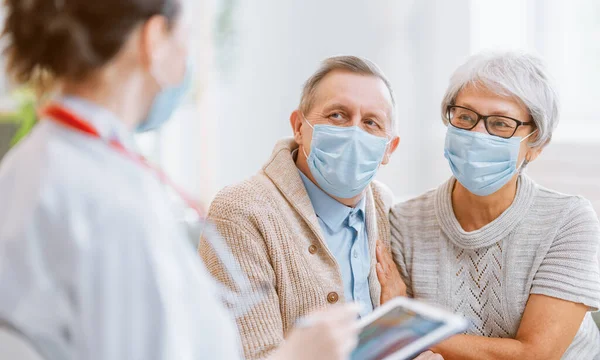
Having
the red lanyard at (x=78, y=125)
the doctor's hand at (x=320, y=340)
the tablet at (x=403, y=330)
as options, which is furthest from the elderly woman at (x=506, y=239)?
the red lanyard at (x=78, y=125)

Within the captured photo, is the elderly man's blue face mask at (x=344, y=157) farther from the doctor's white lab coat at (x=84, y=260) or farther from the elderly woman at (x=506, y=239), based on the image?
the doctor's white lab coat at (x=84, y=260)

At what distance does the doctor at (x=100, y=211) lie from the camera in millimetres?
817

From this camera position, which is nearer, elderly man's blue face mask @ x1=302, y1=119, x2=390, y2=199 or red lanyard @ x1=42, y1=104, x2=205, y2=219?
red lanyard @ x1=42, y1=104, x2=205, y2=219

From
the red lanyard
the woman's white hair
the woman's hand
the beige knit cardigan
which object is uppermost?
the red lanyard

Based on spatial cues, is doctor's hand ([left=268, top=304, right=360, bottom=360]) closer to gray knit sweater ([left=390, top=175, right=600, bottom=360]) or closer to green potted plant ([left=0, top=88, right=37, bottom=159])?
gray knit sweater ([left=390, top=175, right=600, bottom=360])

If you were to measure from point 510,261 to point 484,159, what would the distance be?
0.90ft

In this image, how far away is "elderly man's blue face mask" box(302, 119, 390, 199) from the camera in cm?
176

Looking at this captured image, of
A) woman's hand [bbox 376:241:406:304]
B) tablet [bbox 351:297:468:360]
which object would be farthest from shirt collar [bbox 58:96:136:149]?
woman's hand [bbox 376:241:406:304]

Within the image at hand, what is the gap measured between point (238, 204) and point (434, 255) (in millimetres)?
578

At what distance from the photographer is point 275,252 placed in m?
1.69

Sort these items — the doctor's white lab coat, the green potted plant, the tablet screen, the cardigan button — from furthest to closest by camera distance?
1. the green potted plant
2. the cardigan button
3. the tablet screen
4. the doctor's white lab coat

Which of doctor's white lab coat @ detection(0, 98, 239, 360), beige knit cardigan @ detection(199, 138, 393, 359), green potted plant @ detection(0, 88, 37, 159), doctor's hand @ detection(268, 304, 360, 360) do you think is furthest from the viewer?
green potted plant @ detection(0, 88, 37, 159)

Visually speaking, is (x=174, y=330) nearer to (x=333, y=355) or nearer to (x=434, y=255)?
(x=333, y=355)

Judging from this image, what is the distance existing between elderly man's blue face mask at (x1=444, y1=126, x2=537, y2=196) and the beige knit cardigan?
0.37m
